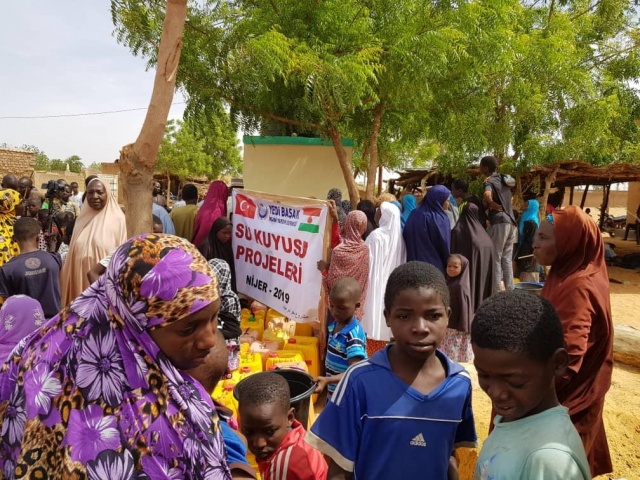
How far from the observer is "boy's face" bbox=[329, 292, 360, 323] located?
10.7 feet

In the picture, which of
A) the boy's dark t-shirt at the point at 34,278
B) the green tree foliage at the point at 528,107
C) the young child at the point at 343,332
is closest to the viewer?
the young child at the point at 343,332

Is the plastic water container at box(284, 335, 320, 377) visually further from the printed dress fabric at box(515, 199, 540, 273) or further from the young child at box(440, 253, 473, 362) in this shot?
the printed dress fabric at box(515, 199, 540, 273)

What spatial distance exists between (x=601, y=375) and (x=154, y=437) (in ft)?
6.59

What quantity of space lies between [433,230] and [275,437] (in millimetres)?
3503

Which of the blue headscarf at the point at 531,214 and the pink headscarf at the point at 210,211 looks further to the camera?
the blue headscarf at the point at 531,214

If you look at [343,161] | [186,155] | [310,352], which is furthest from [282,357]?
[186,155]

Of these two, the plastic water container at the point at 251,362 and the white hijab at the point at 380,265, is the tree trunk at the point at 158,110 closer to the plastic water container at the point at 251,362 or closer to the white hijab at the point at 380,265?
the plastic water container at the point at 251,362

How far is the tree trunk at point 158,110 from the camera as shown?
12.9 feet

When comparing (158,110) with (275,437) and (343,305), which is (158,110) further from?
(275,437)

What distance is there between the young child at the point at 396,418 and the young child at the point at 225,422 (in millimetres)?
250

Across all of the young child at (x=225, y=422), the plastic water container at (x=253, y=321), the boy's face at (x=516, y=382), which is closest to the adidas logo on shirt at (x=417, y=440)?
the boy's face at (x=516, y=382)

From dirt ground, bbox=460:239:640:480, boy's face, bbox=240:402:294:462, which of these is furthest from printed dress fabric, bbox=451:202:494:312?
boy's face, bbox=240:402:294:462

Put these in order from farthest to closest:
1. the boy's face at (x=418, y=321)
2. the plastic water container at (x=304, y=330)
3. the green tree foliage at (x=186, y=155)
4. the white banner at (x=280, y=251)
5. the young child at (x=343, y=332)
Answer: the green tree foliage at (x=186, y=155) → the plastic water container at (x=304, y=330) → the white banner at (x=280, y=251) → the young child at (x=343, y=332) → the boy's face at (x=418, y=321)

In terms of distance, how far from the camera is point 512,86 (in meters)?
11.0
